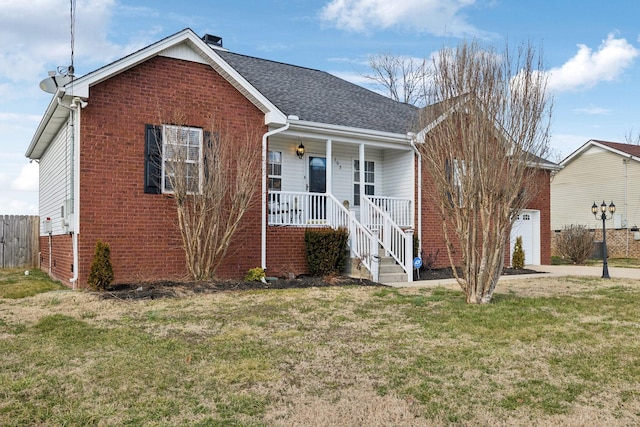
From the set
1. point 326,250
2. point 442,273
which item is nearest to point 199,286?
point 326,250

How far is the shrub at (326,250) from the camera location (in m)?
12.0

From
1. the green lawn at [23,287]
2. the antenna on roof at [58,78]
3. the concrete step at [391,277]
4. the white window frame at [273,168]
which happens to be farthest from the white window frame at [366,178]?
the green lawn at [23,287]

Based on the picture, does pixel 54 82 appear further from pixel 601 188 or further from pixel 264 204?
pixel 601 188

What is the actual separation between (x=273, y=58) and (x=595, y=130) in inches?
968

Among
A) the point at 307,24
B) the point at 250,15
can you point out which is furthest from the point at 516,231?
the point at 250,15

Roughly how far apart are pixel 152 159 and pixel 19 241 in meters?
9.64

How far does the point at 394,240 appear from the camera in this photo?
40.7 feet

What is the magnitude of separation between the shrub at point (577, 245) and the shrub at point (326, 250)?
12814 millimetres

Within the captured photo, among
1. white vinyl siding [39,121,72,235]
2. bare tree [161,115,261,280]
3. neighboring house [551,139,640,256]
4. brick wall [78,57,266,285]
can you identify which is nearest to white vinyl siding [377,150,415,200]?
bare tree [161,115,261,280]

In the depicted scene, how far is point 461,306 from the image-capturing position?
8.07m

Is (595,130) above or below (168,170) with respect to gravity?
above

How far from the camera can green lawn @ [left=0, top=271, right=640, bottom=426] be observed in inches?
156

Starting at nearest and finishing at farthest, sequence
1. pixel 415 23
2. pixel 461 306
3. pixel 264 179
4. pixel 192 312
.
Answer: pixel 192 312 < pixel 461 306 < pixel 264 179 < pixel 415 23

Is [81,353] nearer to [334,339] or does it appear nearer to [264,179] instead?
[334,339]
